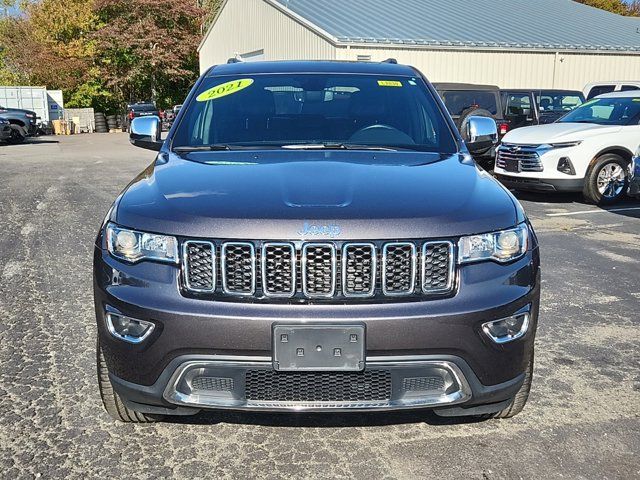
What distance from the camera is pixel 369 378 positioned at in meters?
2.57

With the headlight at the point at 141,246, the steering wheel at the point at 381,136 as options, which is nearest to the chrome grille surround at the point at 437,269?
the headlight at the point at 141,246

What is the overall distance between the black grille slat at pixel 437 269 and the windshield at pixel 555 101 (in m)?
13.5

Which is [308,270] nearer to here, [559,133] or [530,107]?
[559,133]

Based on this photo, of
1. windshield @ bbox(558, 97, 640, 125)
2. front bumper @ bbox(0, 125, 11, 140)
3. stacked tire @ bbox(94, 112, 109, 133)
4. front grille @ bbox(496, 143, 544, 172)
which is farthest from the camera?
stacked tire @ bbox(94, 112, 109, 133)

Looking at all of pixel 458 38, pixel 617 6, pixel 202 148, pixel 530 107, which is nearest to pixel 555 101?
pixel 530 107

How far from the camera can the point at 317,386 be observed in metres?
2.61

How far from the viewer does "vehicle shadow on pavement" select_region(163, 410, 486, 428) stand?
3.20 metres

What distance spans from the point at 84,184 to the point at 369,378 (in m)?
11.2

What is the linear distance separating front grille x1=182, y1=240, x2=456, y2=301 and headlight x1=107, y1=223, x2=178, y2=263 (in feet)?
0.24

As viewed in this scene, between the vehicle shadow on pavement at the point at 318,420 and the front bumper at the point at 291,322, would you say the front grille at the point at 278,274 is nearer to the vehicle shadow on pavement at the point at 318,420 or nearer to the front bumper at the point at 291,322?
the front bumper at the point at 291,322

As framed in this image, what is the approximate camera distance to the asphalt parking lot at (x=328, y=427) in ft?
9.30

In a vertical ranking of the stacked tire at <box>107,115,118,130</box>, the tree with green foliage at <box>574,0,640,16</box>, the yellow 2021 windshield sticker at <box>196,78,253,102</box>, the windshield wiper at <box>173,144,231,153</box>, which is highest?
the tree with green foliage at <box>574,0,640,16</box>

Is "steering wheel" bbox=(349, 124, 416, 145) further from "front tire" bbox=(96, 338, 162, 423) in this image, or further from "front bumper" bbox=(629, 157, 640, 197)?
"front bumper" bbox=(629, 157, 640, 197)

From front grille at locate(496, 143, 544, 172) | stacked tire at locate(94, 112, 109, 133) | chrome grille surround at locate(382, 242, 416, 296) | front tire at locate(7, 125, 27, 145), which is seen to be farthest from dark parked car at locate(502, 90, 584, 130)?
stacked tire at locate(94, 112, 109, 133)
